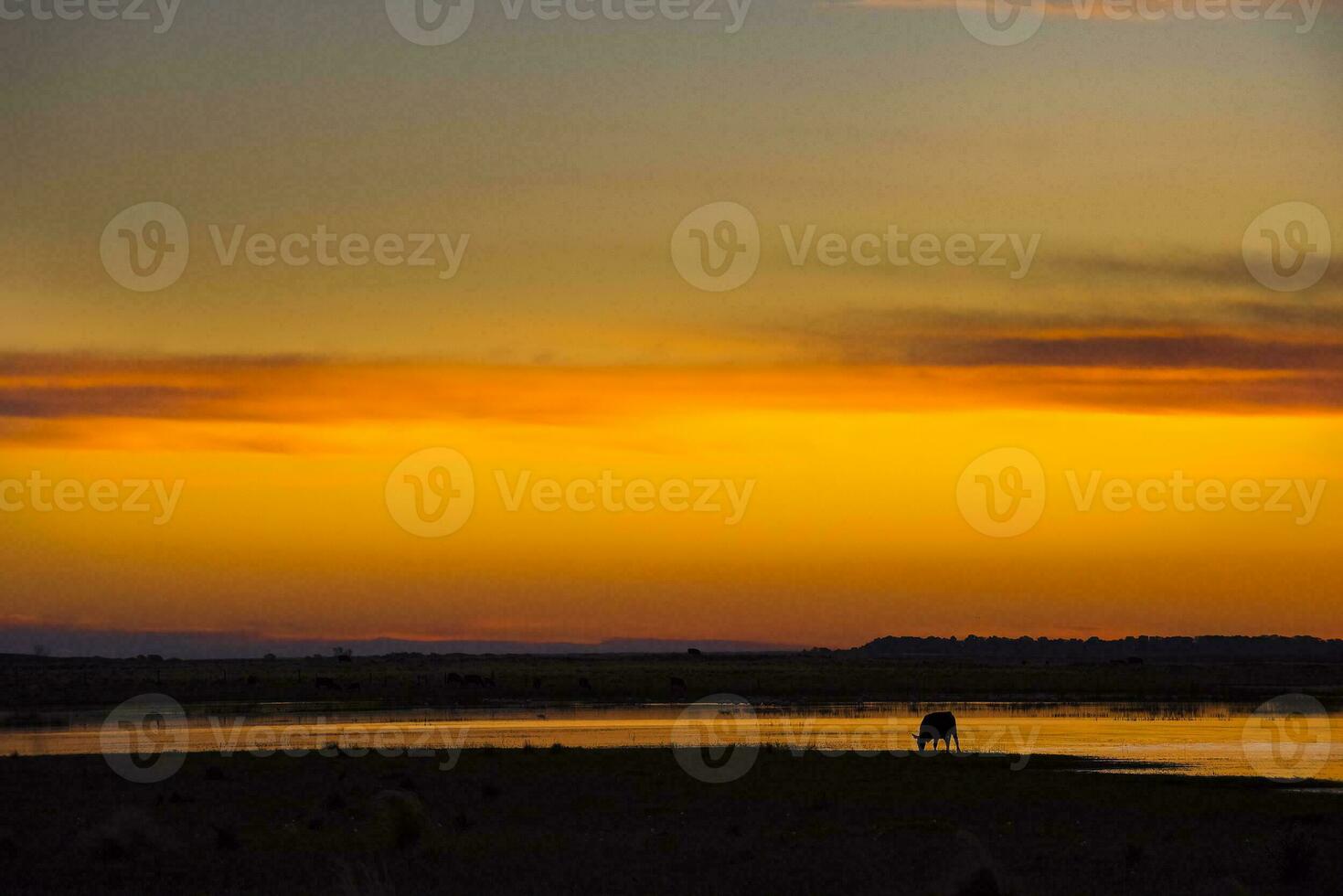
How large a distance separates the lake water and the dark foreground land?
6744 millimetres

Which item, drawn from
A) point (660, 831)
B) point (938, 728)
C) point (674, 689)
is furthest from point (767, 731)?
point (674, 689)

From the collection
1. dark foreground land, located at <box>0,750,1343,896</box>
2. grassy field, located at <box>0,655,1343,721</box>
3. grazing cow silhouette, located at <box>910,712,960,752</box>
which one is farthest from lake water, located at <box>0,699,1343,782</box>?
grassy field, located at <box>0,655,1343,721</box>

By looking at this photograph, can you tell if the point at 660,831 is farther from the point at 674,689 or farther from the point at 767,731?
the point at 674,689

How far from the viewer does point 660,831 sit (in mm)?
27078

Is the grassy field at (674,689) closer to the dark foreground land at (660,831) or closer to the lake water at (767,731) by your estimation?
the lake water at (767,731)

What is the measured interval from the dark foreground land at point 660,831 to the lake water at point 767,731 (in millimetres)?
6744

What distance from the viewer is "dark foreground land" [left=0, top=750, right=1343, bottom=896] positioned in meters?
21.8

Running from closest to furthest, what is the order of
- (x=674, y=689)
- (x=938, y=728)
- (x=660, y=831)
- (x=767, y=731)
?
(x=660, y=831) < (x=938, y=728) < (x=767, y=731) < (x=674, y=689)

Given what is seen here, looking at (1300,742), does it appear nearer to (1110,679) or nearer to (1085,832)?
(1085,832)

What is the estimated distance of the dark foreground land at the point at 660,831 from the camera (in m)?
21.8

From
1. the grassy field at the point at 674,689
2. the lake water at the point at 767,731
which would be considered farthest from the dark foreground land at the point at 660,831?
the grassy field at the point at 674,689

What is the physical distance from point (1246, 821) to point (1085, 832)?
3.49 m

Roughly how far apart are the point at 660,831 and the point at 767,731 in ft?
82.9

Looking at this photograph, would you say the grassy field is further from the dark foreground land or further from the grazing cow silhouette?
the dark foreground land
